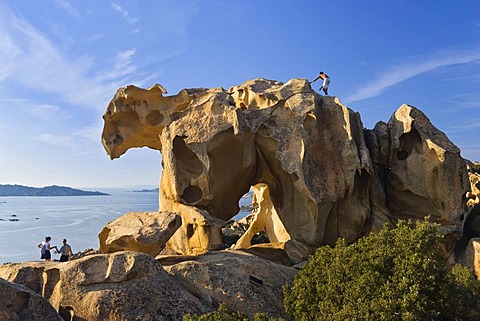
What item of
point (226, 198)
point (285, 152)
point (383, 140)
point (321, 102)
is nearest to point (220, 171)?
point (226, 198)

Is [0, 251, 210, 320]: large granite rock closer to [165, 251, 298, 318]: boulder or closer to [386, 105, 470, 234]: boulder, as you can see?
[165, 251, 298, 318]: boulder

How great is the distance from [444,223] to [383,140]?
478 cm

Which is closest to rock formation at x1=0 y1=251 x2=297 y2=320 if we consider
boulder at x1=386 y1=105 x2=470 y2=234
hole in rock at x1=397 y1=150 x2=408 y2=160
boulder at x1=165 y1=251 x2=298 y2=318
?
boulder at x1=165 y1=251 x2=298 y2=318

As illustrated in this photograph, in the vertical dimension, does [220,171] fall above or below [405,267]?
above

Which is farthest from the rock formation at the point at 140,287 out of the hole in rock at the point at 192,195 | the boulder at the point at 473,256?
the boulder at the point at 473,256

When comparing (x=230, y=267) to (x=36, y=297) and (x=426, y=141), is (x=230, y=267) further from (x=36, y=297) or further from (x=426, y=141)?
(x=426, y=141)

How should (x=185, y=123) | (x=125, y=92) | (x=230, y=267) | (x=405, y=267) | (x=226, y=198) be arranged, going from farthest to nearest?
1. (x=125, y=92)
2. (x=226, y=198)
3. (x=185, y=123)
4. (x=230, y=267)
5. (x=405, y=267)

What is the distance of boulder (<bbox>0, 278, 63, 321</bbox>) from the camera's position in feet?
37.3

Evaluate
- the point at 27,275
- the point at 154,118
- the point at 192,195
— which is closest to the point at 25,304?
the point at 27,275

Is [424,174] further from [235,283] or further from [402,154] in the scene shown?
[235,283]

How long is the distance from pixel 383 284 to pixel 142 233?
27.8 feet

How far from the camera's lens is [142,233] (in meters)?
16.2

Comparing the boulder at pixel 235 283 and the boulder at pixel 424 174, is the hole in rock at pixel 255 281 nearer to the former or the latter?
the boulder at pixel 235 283

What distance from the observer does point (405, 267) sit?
38.5 feet
